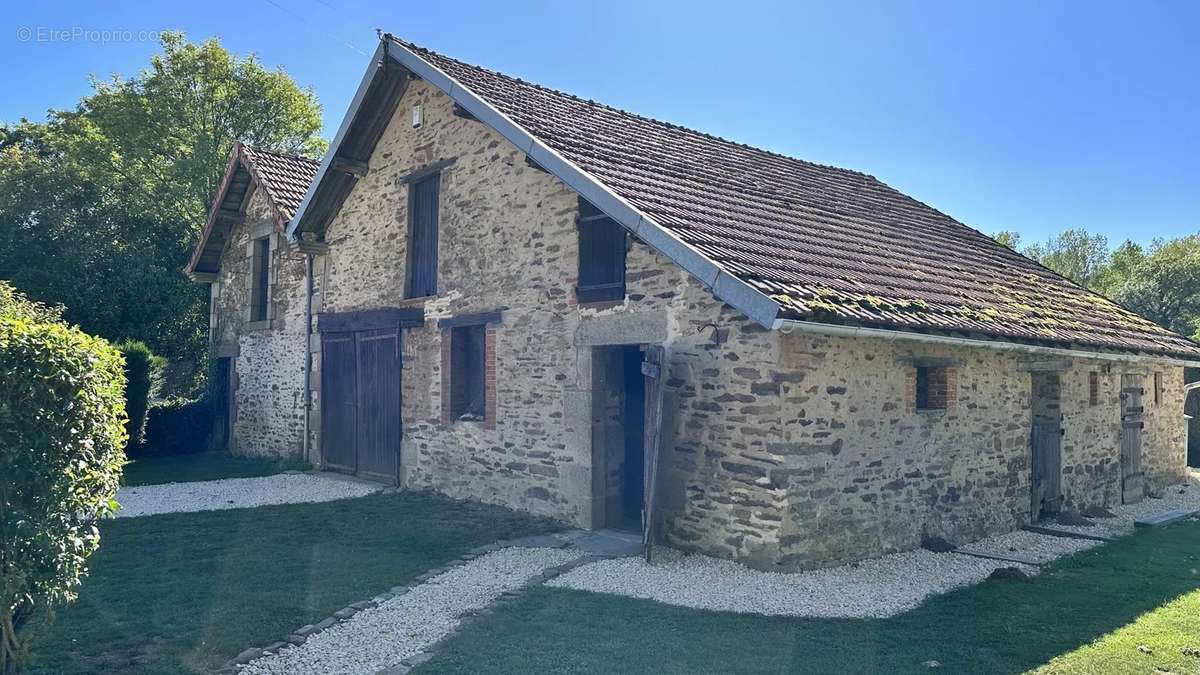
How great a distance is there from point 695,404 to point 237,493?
767cm

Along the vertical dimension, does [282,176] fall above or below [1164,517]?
above

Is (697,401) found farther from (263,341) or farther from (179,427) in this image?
(179,427)

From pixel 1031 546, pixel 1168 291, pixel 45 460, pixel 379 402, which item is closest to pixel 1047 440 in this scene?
pixel 1031 546

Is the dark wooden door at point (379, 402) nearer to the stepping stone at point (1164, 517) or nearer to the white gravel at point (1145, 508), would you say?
the white gravel at point (1145, 508)

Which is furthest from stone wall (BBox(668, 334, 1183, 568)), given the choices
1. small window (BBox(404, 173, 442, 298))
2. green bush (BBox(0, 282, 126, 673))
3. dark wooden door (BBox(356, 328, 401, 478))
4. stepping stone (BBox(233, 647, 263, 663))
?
dark wooden door (BBox(356, 328, 401, 478))

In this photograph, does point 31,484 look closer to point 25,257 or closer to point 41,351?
point 41,351

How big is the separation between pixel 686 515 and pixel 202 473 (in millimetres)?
10247

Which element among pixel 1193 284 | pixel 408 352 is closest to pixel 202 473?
pixel 408 352

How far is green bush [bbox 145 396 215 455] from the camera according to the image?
1700 centimetres

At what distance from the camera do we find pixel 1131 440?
39.5 ft

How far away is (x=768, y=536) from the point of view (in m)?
7.07

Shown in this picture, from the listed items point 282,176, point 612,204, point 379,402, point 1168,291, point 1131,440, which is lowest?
point 1131,440

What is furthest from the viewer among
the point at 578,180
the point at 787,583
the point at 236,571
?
the point at 578,180

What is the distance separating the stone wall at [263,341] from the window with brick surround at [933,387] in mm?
10634
